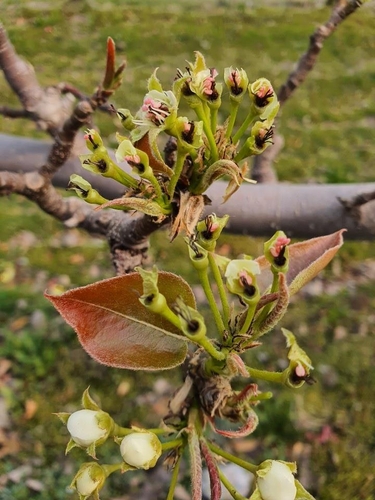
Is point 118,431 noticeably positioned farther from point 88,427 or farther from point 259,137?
point 259,137

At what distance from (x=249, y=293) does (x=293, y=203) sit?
2.05 ft

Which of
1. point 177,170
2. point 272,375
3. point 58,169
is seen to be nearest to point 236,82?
point 177,170

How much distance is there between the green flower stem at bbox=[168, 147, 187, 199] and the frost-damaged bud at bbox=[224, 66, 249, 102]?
10 centimetres

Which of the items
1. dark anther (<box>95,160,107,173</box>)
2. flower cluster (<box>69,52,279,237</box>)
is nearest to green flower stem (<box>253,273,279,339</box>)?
flower cluster (<box>69,52,279,237</box>)

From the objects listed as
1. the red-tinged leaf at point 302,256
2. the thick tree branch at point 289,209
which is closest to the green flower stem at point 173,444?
the red-tinged leaf at point 302,256

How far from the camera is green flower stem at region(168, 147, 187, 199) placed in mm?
554

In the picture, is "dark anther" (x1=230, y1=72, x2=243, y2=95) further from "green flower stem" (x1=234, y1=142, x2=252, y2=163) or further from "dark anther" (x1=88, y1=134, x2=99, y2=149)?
"dark anther" (x1=88, y1=134, x2=99, y2=149)

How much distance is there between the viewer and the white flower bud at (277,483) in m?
0.56

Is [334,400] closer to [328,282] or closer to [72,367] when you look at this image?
[328,282]

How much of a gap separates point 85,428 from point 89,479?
2.7 inches

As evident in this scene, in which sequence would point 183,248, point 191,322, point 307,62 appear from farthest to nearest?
point 183,248, point 307,62, point 191,322

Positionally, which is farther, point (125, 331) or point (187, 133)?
point (125, 331)

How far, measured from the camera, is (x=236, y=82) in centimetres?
58

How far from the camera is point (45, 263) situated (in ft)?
8.13
